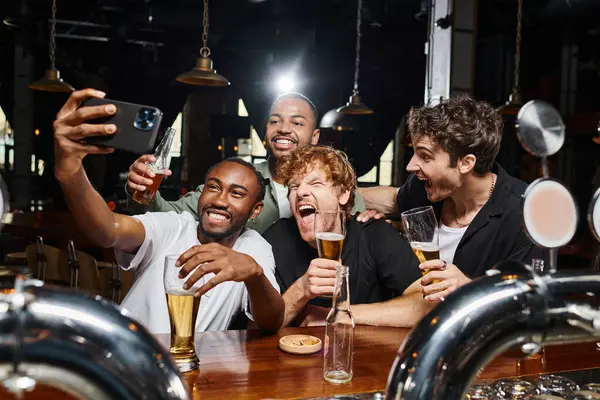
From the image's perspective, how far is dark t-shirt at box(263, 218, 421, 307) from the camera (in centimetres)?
239

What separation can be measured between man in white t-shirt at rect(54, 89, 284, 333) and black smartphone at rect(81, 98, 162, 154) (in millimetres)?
589

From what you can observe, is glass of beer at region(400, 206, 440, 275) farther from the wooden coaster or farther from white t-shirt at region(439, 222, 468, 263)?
white t-shirt at region(439, 222, 468, 263)

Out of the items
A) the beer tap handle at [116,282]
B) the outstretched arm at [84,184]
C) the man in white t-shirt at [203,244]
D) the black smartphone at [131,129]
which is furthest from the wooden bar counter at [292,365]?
the beer tap handle at [116,282]

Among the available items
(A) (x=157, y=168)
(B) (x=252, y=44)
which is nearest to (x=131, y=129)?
(A) (x=157, y=168)

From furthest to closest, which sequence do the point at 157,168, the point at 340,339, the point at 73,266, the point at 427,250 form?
1. the point at 73,266
2. the point at 157,168
3. the point at 427,250
4. the point at 340,339

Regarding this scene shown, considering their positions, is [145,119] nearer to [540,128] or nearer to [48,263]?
[540,128]

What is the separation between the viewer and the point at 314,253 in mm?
2445

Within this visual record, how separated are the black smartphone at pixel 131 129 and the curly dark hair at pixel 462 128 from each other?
190cm

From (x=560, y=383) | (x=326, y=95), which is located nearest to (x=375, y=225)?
(x=560, y=383)

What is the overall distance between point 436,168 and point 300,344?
1207mm

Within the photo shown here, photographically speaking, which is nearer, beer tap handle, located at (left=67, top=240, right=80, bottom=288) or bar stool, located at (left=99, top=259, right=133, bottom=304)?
bar stool, located at (left=99, top=259, right=133, bottom=304)

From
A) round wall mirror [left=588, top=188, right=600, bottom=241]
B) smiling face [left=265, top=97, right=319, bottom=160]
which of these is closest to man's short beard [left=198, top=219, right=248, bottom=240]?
smiling face [left=265, top=97, right=319, bottom=160]

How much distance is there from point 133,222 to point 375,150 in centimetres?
1132

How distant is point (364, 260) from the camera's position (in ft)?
8.00
